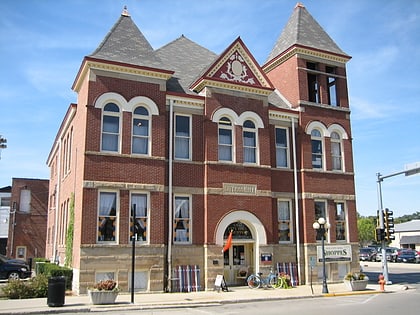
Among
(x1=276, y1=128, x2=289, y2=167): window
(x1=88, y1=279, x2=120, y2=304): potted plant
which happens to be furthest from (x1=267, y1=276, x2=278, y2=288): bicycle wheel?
(x1=88, y1=279, x2=120, y2=304): potted plant

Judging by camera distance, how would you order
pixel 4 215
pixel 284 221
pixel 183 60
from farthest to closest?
pixel 4 215, pixel 183 60, pixel 284 221

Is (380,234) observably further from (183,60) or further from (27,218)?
(27,218)

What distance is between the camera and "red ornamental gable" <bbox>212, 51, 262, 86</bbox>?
23.3 m

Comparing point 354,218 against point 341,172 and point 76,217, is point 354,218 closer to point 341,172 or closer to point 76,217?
point 341,172

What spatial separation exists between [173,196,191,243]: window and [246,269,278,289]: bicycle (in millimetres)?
3684

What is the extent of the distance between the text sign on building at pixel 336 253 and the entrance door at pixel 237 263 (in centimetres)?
411

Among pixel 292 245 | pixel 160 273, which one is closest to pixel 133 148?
pixel 160 273

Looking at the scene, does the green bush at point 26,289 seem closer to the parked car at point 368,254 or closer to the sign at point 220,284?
the sign at point 220,284

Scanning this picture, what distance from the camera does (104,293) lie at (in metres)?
16.2

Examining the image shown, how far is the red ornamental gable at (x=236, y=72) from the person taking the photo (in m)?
23.3

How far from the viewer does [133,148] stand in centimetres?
2100

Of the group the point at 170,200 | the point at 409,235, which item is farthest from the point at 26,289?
the point at 409,235

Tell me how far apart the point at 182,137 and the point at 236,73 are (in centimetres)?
469

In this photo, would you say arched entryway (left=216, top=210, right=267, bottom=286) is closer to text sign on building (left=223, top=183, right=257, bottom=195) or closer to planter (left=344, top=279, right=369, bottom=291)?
text sign on building (left=223, top=183, right=257, bottom=195)
